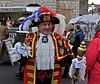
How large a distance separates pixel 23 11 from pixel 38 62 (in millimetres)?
14333

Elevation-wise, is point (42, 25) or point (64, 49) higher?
point (42, 25)

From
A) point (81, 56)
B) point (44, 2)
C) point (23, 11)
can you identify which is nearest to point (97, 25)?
point (81, 56)

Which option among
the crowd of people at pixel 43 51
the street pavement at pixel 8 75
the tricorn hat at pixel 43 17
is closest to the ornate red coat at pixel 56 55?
the crowd of people at pixel 43 51

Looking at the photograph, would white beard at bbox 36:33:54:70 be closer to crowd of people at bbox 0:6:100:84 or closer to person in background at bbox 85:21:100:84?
crowd of people at bbox 0:6:100:84

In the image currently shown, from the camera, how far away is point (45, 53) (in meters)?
4.90

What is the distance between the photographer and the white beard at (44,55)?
4859mm

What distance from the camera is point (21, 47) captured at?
4.77 metres

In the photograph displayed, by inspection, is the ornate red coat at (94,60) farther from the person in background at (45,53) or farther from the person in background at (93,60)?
the person in background at (45,53)

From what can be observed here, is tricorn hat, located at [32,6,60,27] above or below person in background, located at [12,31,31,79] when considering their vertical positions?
above

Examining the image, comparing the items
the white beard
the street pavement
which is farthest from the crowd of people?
the street pavement

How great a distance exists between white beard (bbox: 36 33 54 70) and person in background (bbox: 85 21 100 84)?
604 millimetres

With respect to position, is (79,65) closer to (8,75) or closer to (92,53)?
(92,53)

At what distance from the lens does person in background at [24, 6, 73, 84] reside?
488 cm

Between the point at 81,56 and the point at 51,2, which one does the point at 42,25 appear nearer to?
the point at 81,56
